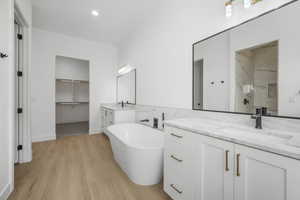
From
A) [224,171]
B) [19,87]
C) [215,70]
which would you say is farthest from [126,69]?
[224,171]

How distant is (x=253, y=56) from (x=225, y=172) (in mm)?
1059

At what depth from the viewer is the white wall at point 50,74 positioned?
3305 millimetres

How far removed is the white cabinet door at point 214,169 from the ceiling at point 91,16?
2576mm

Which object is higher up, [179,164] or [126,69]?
[126,69]

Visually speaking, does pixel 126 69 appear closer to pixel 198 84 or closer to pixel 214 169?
pixel 198 84

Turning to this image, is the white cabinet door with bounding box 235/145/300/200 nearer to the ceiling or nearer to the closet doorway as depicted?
the ceiling

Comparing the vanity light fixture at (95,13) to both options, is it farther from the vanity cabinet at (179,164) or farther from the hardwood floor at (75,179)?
the hardwood floor at (75,179)

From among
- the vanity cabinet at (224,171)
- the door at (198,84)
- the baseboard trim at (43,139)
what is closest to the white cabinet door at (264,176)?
the vanity cabinet at (224,171)

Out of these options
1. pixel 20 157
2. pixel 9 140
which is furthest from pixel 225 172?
pixel 20 157

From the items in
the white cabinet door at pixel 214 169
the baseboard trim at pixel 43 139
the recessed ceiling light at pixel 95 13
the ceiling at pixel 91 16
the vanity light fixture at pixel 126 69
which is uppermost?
the ceiling at pixel 91 16

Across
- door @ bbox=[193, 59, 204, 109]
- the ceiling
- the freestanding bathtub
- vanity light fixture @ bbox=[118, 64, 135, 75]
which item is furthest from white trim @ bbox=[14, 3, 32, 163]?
door @ bbox=[193, 59, 204, 109]

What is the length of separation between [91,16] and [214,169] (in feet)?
11.4

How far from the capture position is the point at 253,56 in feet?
3.89

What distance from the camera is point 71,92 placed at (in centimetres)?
520
